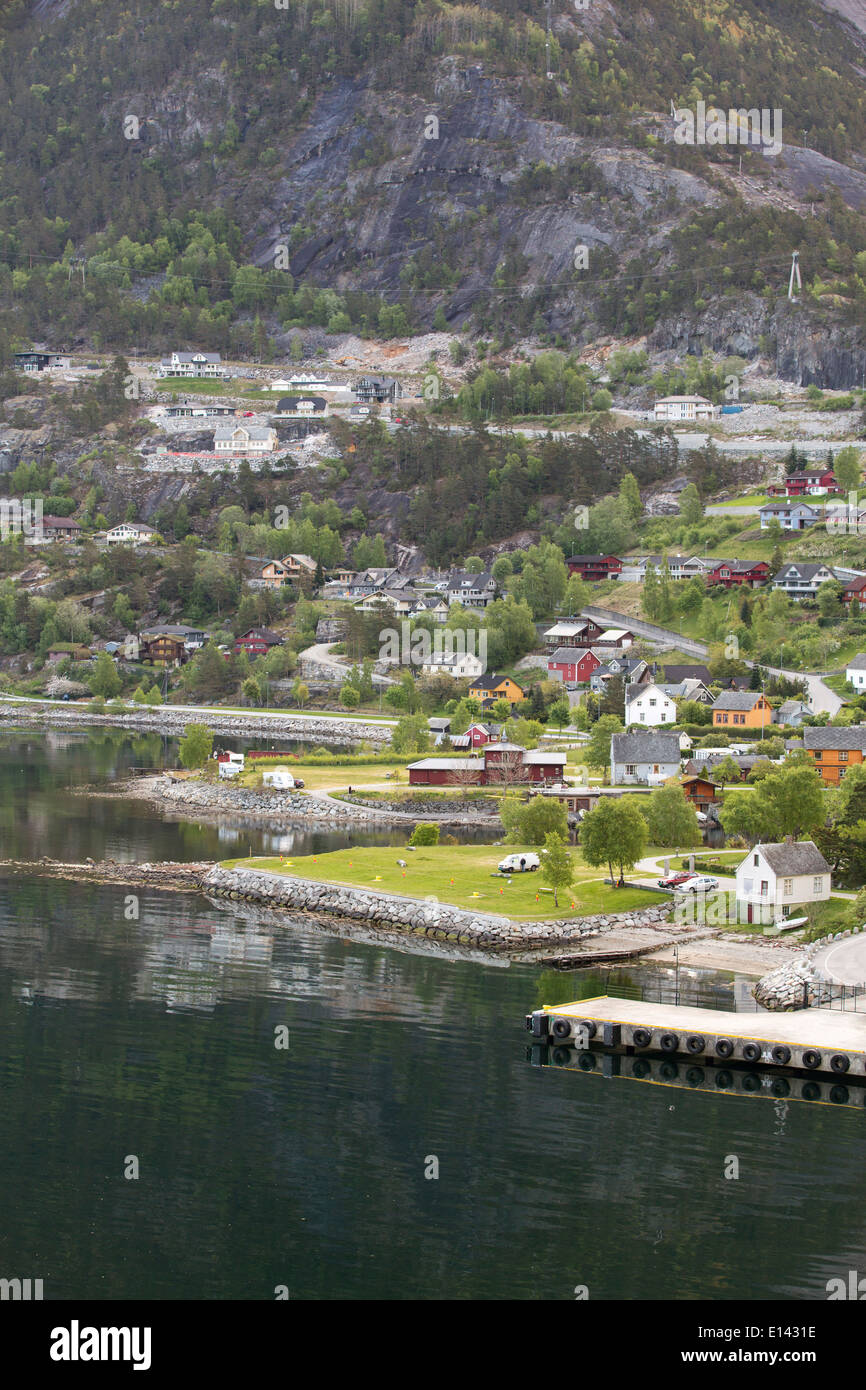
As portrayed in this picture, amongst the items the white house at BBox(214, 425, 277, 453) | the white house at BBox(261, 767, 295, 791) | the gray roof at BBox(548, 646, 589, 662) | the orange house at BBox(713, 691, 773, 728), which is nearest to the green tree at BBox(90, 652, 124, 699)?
the gray roof at BBox(548, 646, 589, 662)

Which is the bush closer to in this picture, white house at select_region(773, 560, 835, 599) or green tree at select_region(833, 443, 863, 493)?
white house at select_region(773, 560, 835, 599)

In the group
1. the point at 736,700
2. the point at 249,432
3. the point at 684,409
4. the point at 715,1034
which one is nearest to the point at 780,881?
the point at 715,1034

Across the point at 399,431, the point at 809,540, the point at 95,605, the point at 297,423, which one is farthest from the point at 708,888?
the point at 297,423

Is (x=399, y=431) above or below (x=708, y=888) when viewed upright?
above

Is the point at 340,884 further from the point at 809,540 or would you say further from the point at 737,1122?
the point at 809,540

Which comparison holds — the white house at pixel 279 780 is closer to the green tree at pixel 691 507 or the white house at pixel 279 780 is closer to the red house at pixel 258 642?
the red house at pixel 258 642
